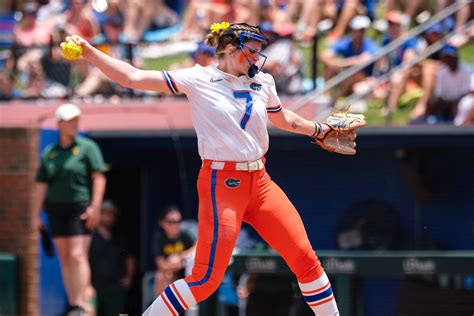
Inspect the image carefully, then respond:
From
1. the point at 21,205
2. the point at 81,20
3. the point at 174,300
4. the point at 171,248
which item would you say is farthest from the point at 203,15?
the point at 174,300

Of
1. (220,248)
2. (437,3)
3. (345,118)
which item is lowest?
(220,248)

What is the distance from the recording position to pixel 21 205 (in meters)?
10.6

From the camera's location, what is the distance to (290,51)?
11117 mm

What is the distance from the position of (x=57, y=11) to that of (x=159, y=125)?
3.25 metres

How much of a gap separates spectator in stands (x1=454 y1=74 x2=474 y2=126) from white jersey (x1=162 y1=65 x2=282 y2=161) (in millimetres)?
4435

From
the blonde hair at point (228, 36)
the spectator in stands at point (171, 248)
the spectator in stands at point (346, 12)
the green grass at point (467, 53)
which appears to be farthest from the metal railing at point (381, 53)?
the blonde hair at point (228, 36)

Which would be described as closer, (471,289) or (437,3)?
(471,289)

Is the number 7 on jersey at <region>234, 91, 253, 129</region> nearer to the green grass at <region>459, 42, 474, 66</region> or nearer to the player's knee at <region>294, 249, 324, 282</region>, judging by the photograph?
the player's knee at <region>294, 249, 324, 282</region>

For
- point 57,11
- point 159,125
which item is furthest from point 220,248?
point 57,11

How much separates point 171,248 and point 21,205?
1650 millimetres

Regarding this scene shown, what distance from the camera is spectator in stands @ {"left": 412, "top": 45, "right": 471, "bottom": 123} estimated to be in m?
10.2

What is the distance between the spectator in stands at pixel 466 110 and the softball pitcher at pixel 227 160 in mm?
4371

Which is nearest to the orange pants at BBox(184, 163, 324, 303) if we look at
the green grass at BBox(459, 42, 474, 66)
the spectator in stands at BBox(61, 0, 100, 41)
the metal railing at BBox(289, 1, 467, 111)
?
the metal railing at BBox(289, 1, 467, 111)

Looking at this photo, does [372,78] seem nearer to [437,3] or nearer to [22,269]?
[437,3]
